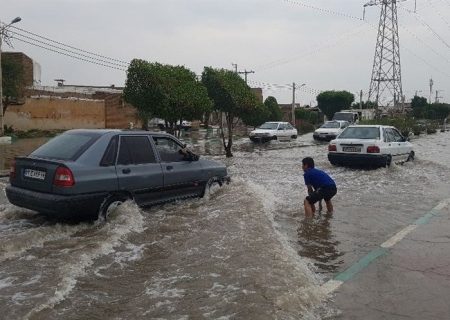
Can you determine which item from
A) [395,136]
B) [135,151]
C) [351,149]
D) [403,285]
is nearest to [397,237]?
[403,285]

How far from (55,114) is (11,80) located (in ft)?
24.1

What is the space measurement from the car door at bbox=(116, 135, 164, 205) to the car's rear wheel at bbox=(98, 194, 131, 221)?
0.16 m

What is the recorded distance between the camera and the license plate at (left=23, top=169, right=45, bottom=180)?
6799 mm

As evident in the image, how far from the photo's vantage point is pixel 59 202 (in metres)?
6.51

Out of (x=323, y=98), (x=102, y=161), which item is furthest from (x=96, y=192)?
(x=323, y=98)

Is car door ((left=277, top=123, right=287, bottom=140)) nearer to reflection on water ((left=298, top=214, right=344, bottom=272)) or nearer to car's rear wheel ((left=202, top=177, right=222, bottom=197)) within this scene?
car's rear wheel ((left=202, top=177, right=222, bottom=197))

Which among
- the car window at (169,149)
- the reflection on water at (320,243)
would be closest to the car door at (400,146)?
the reflection on water at (320,243)

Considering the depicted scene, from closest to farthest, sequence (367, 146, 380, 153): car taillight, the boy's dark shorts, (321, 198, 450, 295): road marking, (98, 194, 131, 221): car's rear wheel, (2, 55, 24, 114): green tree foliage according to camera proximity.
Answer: (321, 198, 450, 295): road marking
(98, 194, 131, 221): car's rear wheel
the boy's dark shorts
(367, 146, 380, 153): car taillight
(2, 55, 24, 114): green tree foliage

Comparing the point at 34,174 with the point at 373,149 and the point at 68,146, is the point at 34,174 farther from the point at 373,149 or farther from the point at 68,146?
the point at 373,149

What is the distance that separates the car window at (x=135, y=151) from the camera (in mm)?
7473

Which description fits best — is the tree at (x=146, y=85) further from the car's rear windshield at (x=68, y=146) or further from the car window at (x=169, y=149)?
the car's rear windshield at (x=68, y=146)

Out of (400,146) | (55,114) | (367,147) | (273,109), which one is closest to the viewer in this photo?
(367,147)

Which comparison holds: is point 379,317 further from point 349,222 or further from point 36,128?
point 36,128

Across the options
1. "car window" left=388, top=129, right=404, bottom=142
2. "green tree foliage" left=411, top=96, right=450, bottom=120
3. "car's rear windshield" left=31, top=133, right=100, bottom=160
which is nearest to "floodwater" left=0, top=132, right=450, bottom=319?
"car's rear windshield" left=31, top=133, right=100, bottom=160
